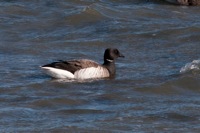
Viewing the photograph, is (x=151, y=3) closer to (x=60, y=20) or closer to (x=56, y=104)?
(x=60, y=20)

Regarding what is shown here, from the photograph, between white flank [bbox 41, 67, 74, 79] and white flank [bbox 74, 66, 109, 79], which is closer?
white flank [bbox 41, 67, 74, 79]

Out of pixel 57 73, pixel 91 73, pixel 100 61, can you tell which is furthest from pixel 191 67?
pixel 57 73

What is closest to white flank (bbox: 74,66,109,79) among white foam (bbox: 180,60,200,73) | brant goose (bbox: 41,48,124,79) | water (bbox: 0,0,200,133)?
brant goose (bbox: 41,48,124,79)

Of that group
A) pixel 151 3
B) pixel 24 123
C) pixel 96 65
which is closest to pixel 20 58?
pixel 96 65

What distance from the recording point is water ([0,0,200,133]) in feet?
40.3

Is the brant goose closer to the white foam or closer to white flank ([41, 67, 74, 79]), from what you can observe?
white flank ([41, 67, 74, 79])

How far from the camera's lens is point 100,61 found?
56.0 ft

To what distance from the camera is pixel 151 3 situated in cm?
2280

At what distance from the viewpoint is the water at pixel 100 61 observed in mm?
12281

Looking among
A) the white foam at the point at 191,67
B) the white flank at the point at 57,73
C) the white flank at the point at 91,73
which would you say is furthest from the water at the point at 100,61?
the white flank at the point at 91,73

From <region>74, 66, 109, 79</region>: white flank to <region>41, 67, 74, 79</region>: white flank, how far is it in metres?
0.12

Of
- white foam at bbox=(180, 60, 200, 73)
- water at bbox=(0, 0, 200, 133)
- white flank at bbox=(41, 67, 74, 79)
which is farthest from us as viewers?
white foam at bbox=(180, 60, 200, 73)

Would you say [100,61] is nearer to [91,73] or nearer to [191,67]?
[91,73]

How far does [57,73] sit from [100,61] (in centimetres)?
191
